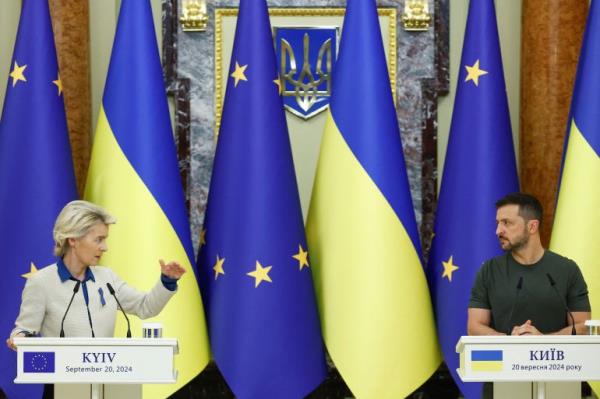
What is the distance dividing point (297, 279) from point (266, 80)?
0.88m

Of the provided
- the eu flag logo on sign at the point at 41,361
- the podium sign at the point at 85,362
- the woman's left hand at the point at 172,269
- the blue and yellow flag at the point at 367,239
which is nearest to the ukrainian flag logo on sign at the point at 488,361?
the podium sign at the point at 85,362

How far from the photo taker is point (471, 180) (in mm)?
4598

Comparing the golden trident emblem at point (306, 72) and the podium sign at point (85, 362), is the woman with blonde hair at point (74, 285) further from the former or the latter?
the golden trident emblem at point (306, 72)

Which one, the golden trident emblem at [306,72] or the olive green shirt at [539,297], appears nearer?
the olive green shirt at [539,297]

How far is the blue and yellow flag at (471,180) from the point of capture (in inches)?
178

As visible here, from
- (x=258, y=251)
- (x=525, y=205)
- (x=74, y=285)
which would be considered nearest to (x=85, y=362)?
(x=74, y=285)

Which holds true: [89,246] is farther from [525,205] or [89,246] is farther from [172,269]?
[525,205]

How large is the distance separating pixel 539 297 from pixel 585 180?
3.02 ft

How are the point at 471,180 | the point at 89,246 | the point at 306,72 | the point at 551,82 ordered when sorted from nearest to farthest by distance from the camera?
the point at 89,246 → the point at 471,180 → the point at 551,82 → the point at 306,72

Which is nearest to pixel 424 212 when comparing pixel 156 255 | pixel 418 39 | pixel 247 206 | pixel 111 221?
pixel 418 39

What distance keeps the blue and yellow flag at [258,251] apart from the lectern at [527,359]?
1538 mm

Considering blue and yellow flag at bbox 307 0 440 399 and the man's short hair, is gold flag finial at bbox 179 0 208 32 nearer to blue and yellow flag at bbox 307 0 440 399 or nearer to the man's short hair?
blue and yellow flag at bbox 307 0 440 399

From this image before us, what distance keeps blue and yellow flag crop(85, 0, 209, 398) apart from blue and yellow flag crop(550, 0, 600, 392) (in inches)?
63.3

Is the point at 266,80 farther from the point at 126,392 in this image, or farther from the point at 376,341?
the point at 126,392
